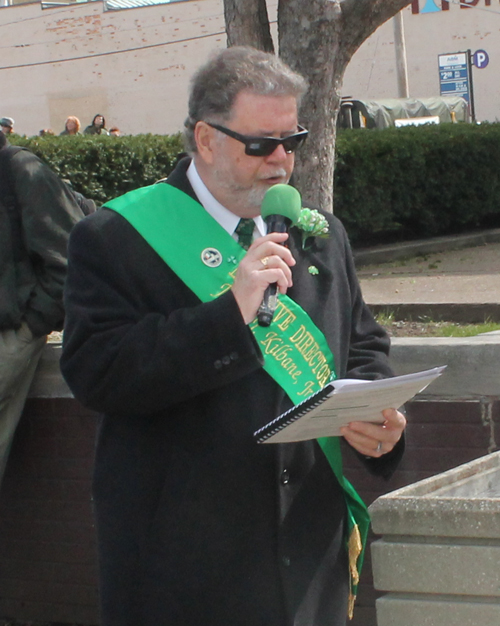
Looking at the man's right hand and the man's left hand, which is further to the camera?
the man's left hand

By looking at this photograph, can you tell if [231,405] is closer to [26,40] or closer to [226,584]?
[226,584]

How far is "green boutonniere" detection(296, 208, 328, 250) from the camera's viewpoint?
2.37m

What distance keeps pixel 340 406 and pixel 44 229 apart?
1953 millimetres

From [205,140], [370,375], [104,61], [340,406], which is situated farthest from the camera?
[104,61]

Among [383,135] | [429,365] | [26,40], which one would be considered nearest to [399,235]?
[383,135]

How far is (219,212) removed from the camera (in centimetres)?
234

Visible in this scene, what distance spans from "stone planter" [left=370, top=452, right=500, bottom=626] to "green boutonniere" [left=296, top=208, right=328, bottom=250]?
2.30 feet

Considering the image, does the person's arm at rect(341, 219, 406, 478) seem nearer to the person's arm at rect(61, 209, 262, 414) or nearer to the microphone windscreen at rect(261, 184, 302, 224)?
the person's arm at rect(61, 209, 262, 414)

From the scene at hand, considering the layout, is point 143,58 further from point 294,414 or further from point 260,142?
point 294,414

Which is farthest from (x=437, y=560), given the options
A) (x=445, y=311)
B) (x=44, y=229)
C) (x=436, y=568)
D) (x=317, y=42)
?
(x=445, y=311)

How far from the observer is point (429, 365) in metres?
3.49

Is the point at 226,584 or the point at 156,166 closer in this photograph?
the point at 226,584

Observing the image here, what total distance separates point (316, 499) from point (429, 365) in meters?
1.24

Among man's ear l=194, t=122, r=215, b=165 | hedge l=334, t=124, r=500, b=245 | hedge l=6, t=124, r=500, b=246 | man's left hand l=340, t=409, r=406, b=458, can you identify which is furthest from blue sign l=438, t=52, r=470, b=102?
man's left hand l=340, t=409, r=406, b=458
